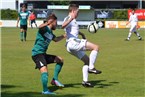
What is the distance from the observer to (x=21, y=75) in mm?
13023

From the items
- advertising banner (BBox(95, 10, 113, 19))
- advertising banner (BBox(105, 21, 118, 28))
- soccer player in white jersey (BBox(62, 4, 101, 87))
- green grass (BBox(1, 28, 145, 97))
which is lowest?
advertising banner (BBox(105, 21, 118, 28))

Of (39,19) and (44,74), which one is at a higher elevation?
(44,74)

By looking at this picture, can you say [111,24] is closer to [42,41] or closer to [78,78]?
[78,78]

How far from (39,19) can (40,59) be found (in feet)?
176

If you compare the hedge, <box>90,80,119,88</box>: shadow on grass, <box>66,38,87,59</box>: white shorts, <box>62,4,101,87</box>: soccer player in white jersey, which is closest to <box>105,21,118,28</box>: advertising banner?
the hedge

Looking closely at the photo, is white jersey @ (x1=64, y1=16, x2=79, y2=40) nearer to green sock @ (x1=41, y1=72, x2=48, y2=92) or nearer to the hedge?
green sock @ (x1=41, y1=72, x2=48, y2=92)

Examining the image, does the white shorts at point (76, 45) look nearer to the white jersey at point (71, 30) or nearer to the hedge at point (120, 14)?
the white jersey at point (71, 30)

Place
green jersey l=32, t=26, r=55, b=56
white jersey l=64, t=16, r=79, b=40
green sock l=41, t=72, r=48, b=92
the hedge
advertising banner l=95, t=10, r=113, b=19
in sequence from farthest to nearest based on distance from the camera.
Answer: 1. the hedge
2. advertising banner l=95, t=10, r=113, b=19
3. white jersey l=64, t=16, r=79, b=40
4. green jersey l=32, t=26, r=55, b=56
5. green sock l=41, t=72, r=48, b=92

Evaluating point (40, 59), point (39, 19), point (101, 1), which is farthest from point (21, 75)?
point (101, 1)

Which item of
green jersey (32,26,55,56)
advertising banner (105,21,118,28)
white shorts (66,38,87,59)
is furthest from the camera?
advertising banner (105,21,118,28)

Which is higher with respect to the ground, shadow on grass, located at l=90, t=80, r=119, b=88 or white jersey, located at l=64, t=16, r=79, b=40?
white jersey, located at l=64, t=16, r=79, b=40

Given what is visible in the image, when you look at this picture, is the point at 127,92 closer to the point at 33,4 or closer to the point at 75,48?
the point at 75,48

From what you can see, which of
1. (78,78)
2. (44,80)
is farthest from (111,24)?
(44,80)

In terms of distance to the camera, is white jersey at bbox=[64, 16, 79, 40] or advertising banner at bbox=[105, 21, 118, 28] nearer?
white jersey at bbox=[64, 16, 79, 40]
